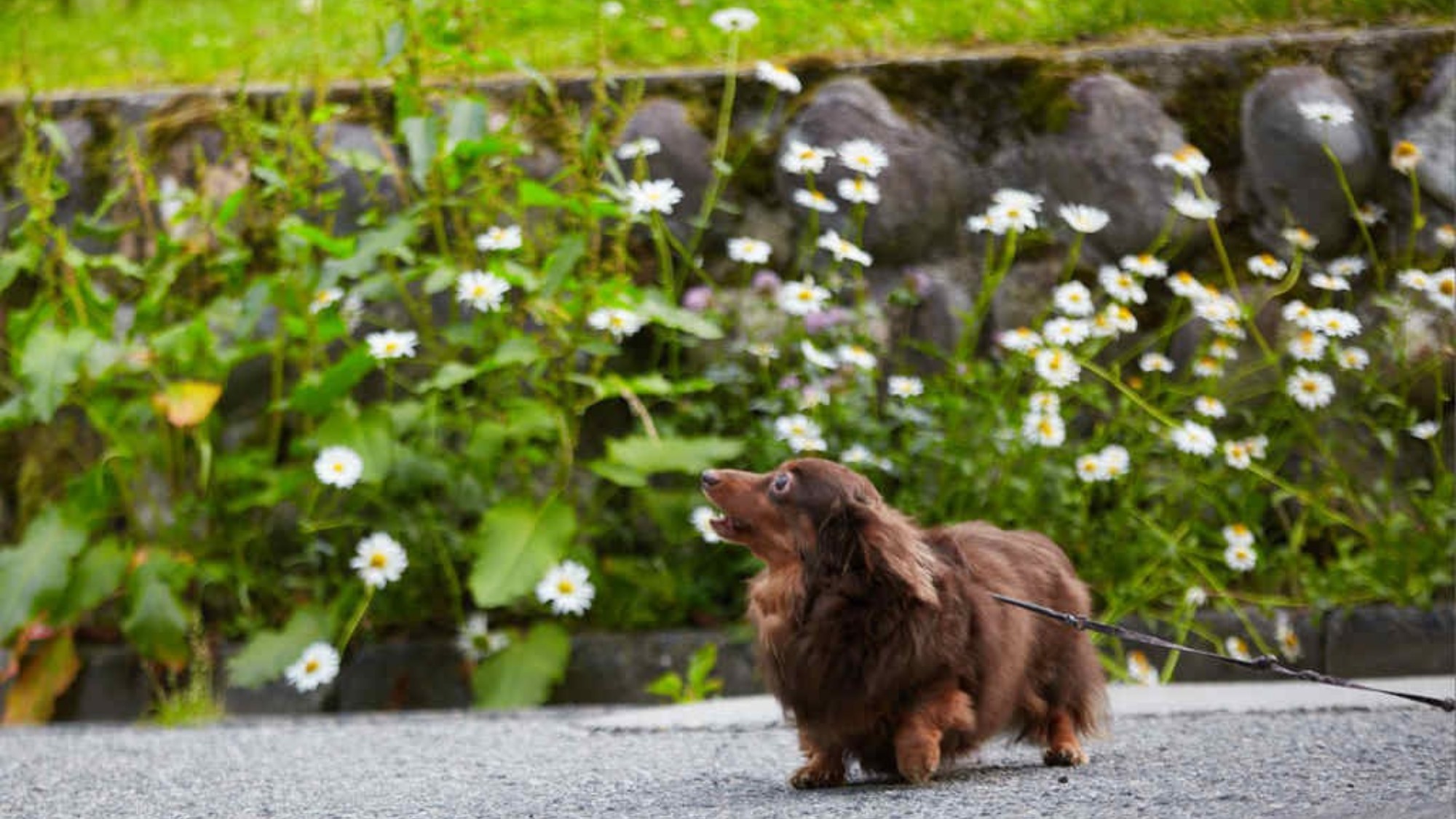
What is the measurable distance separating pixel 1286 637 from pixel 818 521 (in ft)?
6.71

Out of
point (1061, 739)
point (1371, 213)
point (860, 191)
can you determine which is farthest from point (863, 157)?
point (1061, 739)

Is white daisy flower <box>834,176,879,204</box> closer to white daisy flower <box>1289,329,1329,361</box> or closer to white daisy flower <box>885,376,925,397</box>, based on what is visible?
white daisy flower <box>885,376,925,397</box>

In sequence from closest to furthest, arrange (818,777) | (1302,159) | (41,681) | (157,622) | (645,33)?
(818,777)
(157,622)
(41,681)
(1302,159)
(645,33)

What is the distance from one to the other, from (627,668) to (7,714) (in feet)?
5.58

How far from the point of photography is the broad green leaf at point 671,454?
14.2 ft

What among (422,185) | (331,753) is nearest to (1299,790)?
(331,753)

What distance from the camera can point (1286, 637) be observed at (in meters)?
4.29

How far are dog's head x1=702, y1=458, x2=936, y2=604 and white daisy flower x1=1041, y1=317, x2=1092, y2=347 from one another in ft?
5.81

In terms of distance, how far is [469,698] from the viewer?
4.61m

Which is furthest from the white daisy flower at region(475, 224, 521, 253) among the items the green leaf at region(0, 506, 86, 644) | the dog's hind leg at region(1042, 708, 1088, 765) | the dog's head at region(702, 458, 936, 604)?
the dog's hind leg at region(1042, 708, 1088, 765)

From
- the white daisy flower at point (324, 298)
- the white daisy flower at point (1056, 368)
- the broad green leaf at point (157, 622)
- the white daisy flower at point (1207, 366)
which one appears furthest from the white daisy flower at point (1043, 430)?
the broad green leaf at point (157, 622)

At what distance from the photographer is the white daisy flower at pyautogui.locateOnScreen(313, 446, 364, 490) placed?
4320 mm

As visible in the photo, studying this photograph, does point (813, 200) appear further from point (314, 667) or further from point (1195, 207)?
point (314, 667)

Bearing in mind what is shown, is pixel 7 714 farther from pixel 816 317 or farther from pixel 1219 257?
pixel 1219 257
